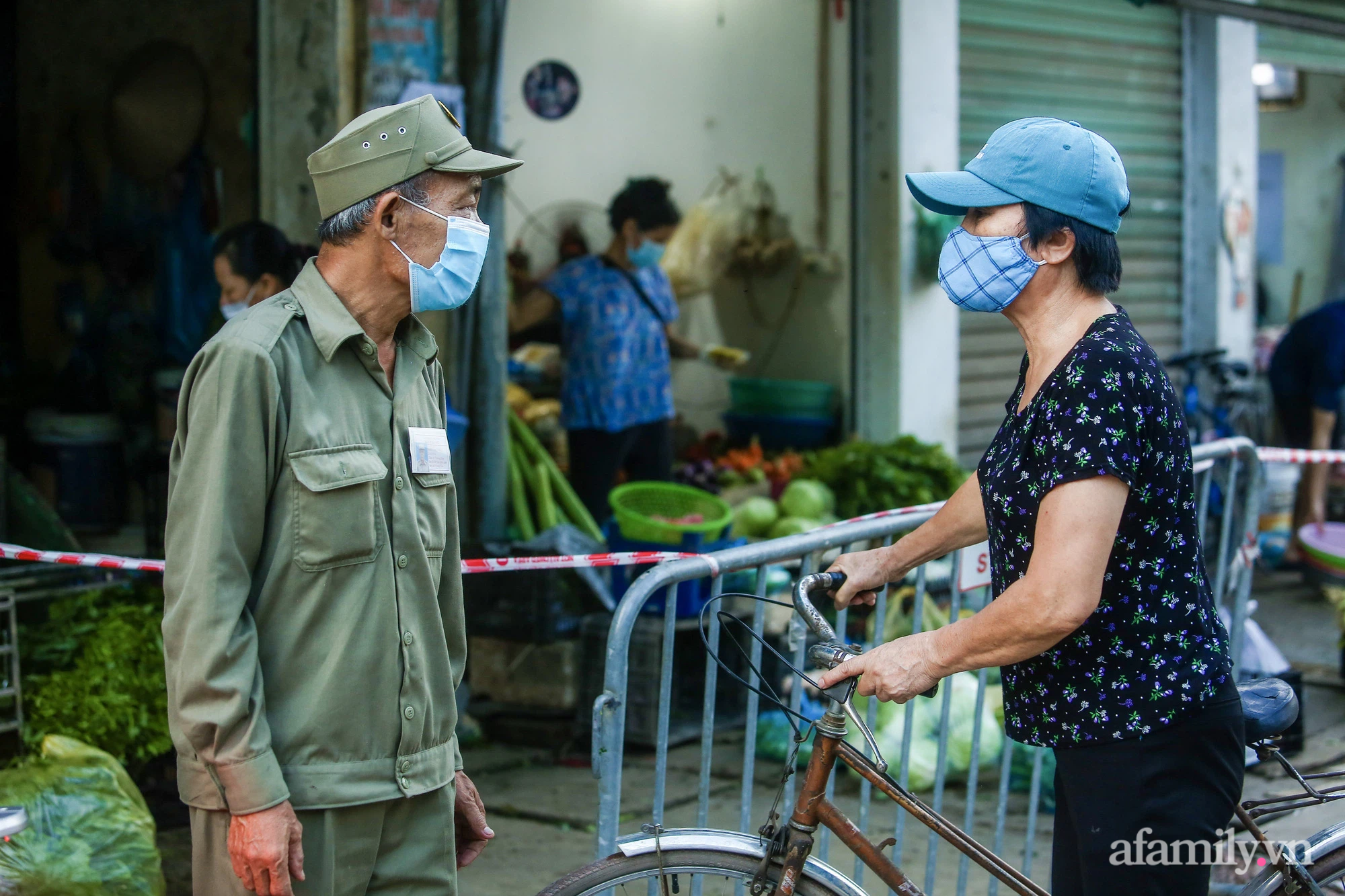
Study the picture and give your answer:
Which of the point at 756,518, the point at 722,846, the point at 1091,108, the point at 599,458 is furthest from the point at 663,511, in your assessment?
the point at 1091,108

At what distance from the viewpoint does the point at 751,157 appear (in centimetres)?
988

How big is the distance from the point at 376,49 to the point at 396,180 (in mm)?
3402

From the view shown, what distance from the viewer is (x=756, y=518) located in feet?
23.5

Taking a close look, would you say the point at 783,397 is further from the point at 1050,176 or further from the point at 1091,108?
the point at 1050,176

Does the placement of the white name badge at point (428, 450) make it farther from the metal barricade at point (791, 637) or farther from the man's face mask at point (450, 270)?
the metal barricade at point (791, 637)

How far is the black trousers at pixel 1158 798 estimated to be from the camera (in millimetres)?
2338

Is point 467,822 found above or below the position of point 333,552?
below

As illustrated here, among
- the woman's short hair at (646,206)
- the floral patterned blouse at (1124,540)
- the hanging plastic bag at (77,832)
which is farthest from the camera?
the woman's short hair at (646,206)

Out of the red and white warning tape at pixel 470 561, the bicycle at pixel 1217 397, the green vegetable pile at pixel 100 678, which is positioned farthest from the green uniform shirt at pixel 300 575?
the bicycle at pixel 1217 397

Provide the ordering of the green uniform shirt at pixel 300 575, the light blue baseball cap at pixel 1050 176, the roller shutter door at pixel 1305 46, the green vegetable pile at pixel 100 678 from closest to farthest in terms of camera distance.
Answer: the green uniform shirt at pixel 300 575
the light blue baseball cap at pixel 1050 176
the green vegetable pile at pixel 100 678
the roller shutter door at pixel 1305 46

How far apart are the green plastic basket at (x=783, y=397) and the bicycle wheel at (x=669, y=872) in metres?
6.22

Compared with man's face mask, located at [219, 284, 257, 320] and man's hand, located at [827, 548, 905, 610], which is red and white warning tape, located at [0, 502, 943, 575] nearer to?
man's hand, located at [827, 548, 905, 610]

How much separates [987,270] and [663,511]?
3.86 metres

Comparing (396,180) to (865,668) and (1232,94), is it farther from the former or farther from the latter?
(1232,94)
